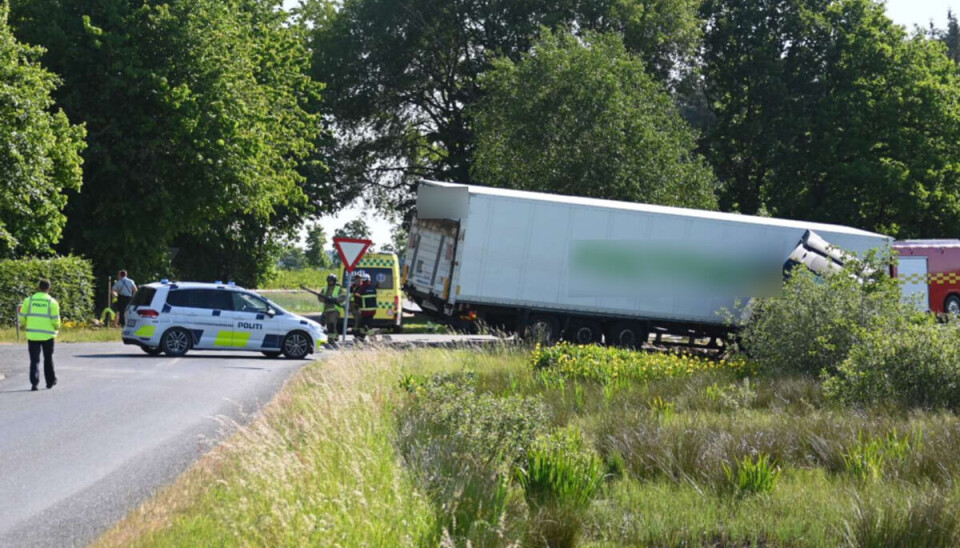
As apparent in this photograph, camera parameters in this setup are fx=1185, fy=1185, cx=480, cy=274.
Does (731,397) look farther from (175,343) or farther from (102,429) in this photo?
(175,343)

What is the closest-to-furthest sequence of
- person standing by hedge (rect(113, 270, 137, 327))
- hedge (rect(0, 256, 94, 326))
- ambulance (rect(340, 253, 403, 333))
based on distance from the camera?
hedge (rect(0, 256, 94, 326)), person standing by hedge (rect(113, 270, 137, 327)), ambulance (rect(340, 253, 403, 333))

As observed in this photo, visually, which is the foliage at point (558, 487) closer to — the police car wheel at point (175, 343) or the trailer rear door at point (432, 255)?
the police car wheel at point (175, 343)

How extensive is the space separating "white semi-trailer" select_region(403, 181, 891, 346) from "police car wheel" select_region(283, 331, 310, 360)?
3.55m

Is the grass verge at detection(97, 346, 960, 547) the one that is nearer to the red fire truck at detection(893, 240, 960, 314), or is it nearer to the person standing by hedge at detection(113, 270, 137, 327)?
the person standing by hedge at detection(113, 270, 137, 327)

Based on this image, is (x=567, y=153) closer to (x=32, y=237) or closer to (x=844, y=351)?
(x=32, y=237)

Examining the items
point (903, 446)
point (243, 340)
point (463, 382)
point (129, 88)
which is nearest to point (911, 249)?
point (243, 340)

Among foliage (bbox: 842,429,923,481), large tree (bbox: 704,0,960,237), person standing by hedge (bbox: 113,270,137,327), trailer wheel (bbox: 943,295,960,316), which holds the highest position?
large tree (bbox: 704,0,960,237)

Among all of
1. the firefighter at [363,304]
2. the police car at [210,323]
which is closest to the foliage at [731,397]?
the police car at [210,323]

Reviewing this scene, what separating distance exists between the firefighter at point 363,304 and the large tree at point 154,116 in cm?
723

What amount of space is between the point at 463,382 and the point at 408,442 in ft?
13.8

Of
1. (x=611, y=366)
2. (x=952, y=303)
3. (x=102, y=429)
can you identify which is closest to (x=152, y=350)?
(x=102, y=429)

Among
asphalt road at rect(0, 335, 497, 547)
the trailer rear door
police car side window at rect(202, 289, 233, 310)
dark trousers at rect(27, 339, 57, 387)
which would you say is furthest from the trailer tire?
dark trousers at rect(27, 339, 57, 387)

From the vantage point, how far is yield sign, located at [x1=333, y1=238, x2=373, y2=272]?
80.1ft

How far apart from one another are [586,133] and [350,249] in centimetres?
1662
